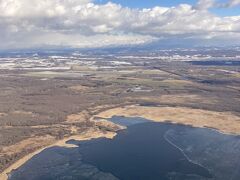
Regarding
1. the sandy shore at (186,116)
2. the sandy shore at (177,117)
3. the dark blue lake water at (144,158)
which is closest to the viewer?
the dark blue lake water at (144,158)

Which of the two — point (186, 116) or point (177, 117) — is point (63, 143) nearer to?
point (177, 117)

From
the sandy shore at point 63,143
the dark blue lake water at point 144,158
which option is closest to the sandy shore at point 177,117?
the sandy shore at point 63,143

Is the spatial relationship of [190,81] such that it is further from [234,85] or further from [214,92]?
[214,92]

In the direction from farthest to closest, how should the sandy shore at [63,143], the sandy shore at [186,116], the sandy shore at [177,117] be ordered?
1. the sandy shore at [186,116]
2. the sandy shore at [177,117]
3. the sandy shore at [63,143]

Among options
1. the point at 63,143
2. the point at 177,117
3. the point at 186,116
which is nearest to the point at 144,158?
the point at 63,143

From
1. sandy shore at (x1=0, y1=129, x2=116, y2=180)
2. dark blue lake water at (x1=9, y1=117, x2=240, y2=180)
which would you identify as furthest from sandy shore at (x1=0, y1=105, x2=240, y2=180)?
dark blue lake water at (x1=9, y1=117, x2=240, y2=180)

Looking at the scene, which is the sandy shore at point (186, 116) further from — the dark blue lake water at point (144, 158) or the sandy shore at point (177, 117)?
the dark blue lake water at point (144, 158)

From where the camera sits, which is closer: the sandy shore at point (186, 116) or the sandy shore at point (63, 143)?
the sandy shore at point (63, 143)

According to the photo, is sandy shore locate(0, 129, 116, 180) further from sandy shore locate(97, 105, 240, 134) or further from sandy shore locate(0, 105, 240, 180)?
sandy shore locate(97, 105, 240, 134)

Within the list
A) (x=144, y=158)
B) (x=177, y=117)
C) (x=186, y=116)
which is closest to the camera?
(x=144, y=158)
